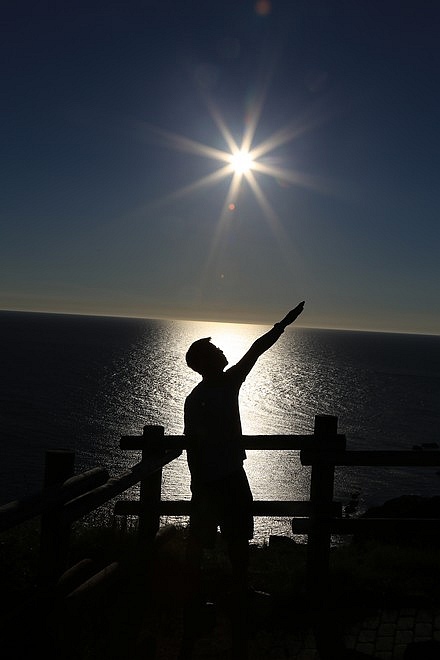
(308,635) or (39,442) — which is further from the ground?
(308,635)

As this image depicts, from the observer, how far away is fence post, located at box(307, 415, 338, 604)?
20.6 ft

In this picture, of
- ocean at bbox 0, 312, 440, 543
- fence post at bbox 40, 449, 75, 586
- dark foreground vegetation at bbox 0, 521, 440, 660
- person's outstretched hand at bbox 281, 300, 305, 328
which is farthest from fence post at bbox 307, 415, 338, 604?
ocean at bbox 0, 312, 440, 543

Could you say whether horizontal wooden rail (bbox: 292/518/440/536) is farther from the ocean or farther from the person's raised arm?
the ocean

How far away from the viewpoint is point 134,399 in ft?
301

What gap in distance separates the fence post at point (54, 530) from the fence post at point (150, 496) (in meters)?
1.74

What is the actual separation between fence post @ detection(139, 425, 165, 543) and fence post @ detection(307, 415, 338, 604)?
1.68 meters

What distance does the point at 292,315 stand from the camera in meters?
5.76

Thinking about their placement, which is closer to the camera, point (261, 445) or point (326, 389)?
point (261, 445)

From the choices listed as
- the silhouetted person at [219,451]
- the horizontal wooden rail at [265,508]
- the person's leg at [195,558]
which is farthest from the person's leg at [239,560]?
the horizontal wooden rail at [265,508]

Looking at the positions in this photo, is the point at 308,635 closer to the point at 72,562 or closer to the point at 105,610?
the point at 105,610

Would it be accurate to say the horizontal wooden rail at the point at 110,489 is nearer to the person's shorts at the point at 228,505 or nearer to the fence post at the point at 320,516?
the person's shorts at the point at 228,505

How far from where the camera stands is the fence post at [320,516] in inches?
248

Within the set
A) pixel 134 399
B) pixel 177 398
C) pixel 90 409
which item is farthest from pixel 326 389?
pixel 90 409

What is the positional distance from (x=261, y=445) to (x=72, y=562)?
281 cm
